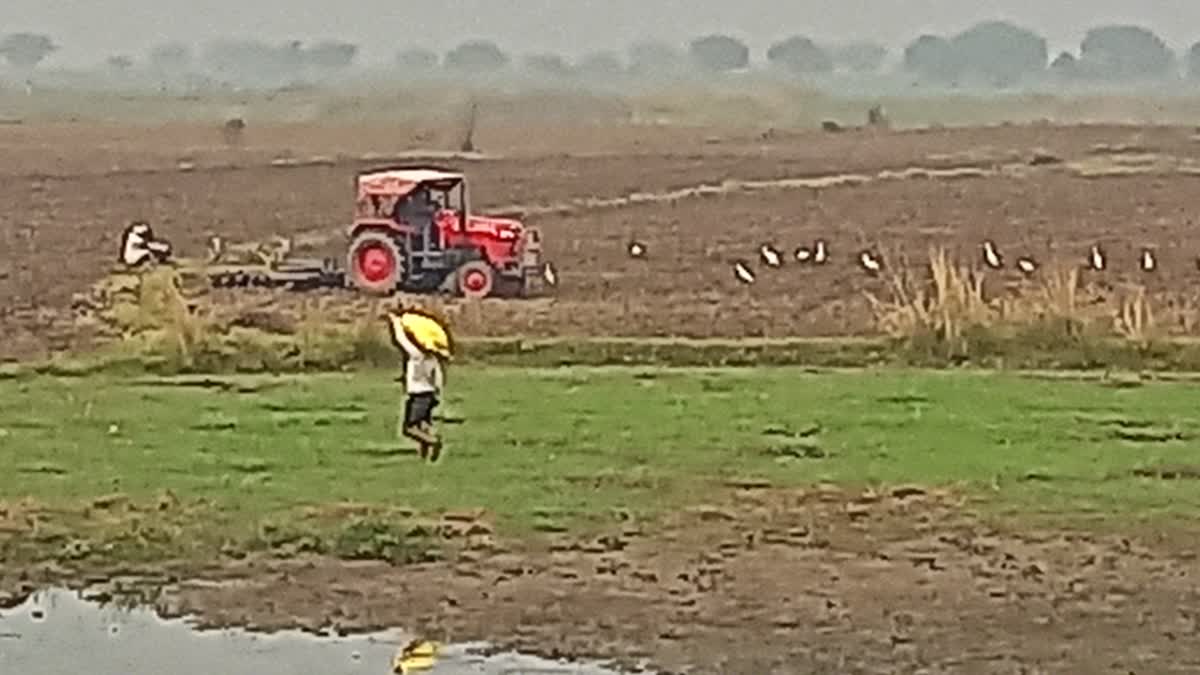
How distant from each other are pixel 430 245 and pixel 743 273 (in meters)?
4.83

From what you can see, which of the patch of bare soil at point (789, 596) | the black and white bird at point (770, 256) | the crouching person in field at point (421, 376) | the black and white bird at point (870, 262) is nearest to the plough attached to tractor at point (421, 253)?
the black and white bird at point (770, 256)

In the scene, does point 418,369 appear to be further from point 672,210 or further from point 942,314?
point 672,210

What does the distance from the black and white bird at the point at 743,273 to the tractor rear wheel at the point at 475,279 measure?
4093 mm

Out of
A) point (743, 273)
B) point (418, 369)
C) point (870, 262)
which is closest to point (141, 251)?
point (743, 273)

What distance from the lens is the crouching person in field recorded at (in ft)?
62.8

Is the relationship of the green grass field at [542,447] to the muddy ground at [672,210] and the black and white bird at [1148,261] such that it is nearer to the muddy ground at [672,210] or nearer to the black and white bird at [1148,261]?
the muddy ground at [672,210]

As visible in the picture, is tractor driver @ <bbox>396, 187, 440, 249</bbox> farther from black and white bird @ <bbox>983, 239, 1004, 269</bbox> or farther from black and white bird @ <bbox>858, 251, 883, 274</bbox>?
black and white bird @ <bbox>983, 239, 1004, 269</bbox>

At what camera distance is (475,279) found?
3170 centimetres

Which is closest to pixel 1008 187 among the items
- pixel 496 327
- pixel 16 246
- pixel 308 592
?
pixel 16 246

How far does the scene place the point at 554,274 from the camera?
3462 cm

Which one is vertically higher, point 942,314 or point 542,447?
point 942,314

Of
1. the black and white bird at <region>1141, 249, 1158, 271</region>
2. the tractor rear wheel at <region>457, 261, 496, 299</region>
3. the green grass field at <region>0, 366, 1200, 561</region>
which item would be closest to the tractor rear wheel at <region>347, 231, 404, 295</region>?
the tractor rear wheel at <region>457, 261, 496, 299</region>

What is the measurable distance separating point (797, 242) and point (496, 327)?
1210cm

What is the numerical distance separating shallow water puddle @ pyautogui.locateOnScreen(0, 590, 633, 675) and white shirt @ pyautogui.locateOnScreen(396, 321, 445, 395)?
489 centimetres
